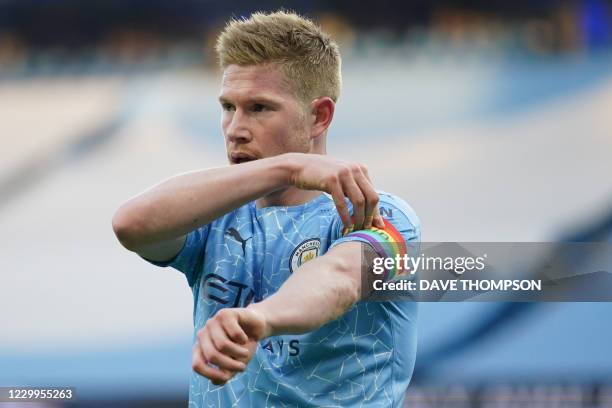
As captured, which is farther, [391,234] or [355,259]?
[391,234]

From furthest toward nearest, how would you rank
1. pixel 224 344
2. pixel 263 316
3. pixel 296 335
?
pixel 296 335 → pixel 263 316 → pixel 224 344

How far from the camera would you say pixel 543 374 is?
19.6 ft

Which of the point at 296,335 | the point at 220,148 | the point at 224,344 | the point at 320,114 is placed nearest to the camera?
the point at 224,344

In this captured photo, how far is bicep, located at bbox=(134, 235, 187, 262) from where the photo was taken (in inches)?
96.4

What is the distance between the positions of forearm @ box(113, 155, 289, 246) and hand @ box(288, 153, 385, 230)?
0.04 m

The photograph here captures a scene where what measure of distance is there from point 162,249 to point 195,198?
31cm

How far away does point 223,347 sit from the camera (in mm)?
Result: 1746

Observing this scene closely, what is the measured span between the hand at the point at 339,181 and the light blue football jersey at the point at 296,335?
0.40 ft

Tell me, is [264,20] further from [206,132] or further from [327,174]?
[206,132]

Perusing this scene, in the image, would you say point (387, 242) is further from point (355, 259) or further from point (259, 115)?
point (259, 115)

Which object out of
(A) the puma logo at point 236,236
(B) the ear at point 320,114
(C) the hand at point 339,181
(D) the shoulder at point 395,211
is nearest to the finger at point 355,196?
(C) the hand at point 339,181

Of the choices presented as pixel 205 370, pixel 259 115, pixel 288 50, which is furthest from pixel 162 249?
pixel 205 370

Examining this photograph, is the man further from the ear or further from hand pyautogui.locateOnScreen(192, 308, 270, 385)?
hand pyautogui.locateOnScreen(192, 308, 270, 385)

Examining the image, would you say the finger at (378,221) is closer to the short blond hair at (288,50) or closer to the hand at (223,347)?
the short blond hair at (288,50)
